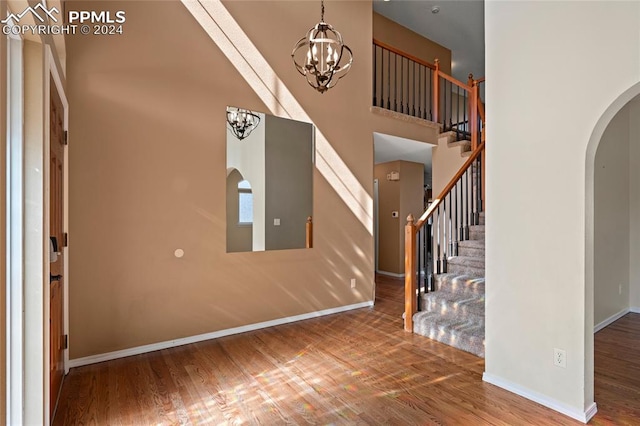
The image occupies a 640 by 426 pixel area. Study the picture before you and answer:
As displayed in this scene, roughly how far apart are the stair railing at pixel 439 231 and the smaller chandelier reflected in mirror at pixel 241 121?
210cm

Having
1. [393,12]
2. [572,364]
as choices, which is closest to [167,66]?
[572,364]

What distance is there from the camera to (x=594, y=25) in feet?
6.82

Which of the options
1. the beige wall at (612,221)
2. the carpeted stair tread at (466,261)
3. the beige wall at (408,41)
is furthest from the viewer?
the beige wall at (408,41)

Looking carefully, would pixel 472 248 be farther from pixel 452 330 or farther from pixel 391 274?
pixel 391 274

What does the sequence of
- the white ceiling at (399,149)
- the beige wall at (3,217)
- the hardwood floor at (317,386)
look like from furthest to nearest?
the white ceiling at (399,149) < the hardwood floor at (317,386) < the beige wall at (3,217)

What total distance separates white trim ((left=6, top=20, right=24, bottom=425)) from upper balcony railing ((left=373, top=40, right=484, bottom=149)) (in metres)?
4.41

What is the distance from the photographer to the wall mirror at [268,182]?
378 cm

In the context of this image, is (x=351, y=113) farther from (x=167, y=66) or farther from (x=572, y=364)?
(x=572, y=364)

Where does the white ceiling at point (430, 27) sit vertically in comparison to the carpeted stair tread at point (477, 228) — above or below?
above

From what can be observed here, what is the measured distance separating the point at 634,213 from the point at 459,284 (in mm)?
2754

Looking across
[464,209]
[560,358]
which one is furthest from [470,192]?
[560,358]

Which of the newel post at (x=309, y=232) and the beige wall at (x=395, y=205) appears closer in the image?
the newel post at (x=309, y=232)

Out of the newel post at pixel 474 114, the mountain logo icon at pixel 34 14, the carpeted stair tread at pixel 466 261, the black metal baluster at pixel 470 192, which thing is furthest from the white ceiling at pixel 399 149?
the mountain logo icon at pixel 34 14

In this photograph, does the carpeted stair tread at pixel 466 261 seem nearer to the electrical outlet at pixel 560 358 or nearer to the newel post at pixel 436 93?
the electrical outlet at pixel 560 358
